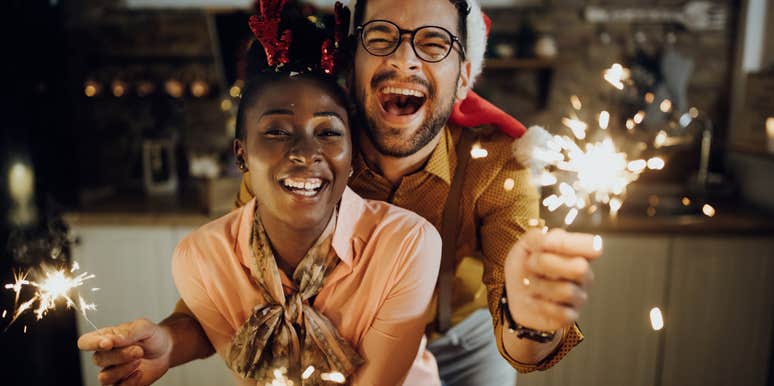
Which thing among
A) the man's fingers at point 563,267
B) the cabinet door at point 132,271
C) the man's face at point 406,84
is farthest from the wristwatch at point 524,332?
the cabinet door at point 132,271

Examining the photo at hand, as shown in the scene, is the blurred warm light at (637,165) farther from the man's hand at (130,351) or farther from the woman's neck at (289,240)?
the man's hand at (130,351)

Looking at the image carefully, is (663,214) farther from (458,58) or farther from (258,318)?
(258,318)

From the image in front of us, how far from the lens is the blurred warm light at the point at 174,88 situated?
9.24 feet

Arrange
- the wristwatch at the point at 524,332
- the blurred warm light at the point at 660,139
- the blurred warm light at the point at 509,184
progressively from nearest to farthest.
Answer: the wristwatch at the point at 524,332
the blurred warm light at the point at 509,184
the blurred warm light at the point at 660,139

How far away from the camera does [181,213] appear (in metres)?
2.33

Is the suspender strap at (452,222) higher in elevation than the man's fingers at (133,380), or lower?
higher

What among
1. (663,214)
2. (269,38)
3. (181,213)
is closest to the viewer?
(269,38)

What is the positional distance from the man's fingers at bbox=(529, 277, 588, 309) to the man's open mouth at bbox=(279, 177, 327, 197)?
14.8 inches

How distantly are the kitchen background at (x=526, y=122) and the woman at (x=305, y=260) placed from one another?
1339mm

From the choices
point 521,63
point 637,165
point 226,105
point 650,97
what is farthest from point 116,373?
point 650,97

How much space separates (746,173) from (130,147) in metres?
→ 3.23

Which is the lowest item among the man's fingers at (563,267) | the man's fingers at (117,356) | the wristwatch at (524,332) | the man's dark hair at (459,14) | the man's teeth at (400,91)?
the man's fingers at (117,356)

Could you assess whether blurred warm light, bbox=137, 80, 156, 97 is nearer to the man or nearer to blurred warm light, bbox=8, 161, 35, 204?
blurred warm light, bbox=8, 161, 35, 204

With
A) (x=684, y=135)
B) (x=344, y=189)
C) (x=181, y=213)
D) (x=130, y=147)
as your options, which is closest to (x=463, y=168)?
(x=344, y=189)
